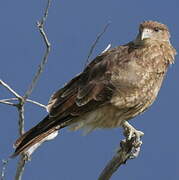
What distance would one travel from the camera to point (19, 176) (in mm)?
3545

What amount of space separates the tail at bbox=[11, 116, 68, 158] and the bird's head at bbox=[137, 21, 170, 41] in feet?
3.36

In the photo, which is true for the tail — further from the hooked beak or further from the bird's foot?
the hooked beak

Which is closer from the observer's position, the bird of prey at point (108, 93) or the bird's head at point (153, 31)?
the bird of prey at point (108, 93)

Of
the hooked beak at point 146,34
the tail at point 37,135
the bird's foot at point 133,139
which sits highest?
the hooked beak at point 146,34

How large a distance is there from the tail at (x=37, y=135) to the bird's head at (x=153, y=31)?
3.36 feet

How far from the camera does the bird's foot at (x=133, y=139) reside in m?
3.96

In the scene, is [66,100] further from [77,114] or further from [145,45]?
[145,45]

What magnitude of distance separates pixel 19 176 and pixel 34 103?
0.50 metres

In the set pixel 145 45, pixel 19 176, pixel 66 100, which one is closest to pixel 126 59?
pixel 145 45

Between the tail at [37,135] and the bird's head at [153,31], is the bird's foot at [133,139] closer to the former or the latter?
the tail at [37,135]

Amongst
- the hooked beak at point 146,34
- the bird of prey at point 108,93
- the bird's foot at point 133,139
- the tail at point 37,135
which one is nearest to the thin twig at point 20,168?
the tail at point 37,135

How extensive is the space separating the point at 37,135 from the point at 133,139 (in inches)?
28.3

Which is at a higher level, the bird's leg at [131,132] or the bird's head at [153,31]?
the bird's head at [153,31]

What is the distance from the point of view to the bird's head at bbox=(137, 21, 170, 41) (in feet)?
15.4
